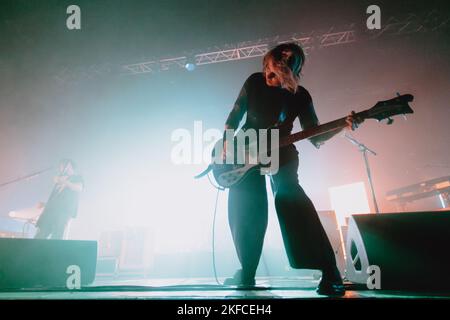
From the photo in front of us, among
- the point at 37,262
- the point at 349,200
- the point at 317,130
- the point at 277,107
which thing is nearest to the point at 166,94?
the point at 349,200

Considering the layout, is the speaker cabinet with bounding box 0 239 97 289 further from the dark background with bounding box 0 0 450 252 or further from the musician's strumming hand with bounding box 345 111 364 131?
the dark background with bounding box 0 0 450 252

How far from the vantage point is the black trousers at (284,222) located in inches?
59.8

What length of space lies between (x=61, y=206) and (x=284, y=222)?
15.7ft

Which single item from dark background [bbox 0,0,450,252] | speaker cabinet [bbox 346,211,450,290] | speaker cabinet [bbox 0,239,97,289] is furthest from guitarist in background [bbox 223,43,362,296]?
dark background [bbox 0,0,450,252]

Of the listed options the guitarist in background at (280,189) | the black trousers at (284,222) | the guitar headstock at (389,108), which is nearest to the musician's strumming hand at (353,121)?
the guitarist in background at (280,189)

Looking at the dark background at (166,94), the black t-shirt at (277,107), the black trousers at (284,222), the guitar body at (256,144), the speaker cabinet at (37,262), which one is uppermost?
the dark background at (166,94)

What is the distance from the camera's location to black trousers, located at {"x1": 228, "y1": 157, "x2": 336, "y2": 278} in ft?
4.98

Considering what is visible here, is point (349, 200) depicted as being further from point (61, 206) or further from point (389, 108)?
point (61, 206)

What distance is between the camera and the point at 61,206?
4.88 metres

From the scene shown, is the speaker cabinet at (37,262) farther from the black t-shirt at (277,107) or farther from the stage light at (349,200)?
the stage light at (349,200)

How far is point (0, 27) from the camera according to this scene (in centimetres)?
586

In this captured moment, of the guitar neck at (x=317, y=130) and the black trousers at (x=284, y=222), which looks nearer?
the black trousers at (x=284, y=222)

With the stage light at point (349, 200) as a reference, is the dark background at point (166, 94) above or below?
above
